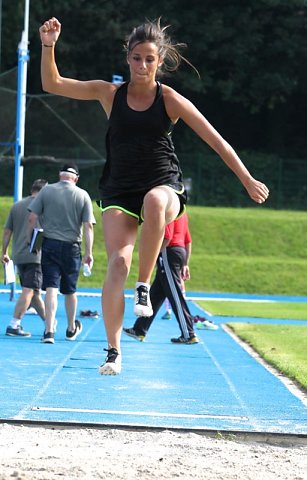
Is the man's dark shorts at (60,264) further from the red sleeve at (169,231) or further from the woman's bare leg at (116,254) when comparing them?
the woman's bare leg at (116,254)

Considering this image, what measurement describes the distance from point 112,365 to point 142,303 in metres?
0.43

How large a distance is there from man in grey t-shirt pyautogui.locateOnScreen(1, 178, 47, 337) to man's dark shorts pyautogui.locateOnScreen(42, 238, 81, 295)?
750 millimetres

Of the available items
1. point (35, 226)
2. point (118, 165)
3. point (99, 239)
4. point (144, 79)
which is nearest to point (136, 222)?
point (118, 165)

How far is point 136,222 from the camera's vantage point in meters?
7.09

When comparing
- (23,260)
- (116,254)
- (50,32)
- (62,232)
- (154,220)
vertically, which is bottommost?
(23,260)

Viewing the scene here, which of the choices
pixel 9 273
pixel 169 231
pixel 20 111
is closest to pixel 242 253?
pixel 20 111

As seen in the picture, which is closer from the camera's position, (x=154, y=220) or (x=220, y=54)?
(x=154, y=220)

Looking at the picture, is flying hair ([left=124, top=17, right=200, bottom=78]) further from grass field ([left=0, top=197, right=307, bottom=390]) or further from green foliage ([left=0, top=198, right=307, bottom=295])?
green foliage ([left=0, top=198, right=307, bottom=295])

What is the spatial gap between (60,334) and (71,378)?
5058 millimetres

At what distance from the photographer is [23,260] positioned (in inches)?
589

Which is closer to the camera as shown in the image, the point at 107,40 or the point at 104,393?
the point at 104,393

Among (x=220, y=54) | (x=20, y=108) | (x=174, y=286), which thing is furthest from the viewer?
(x=220, y=54)

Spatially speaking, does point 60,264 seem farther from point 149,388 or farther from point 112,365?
point 112,365

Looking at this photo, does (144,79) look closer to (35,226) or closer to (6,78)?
(35,226)
